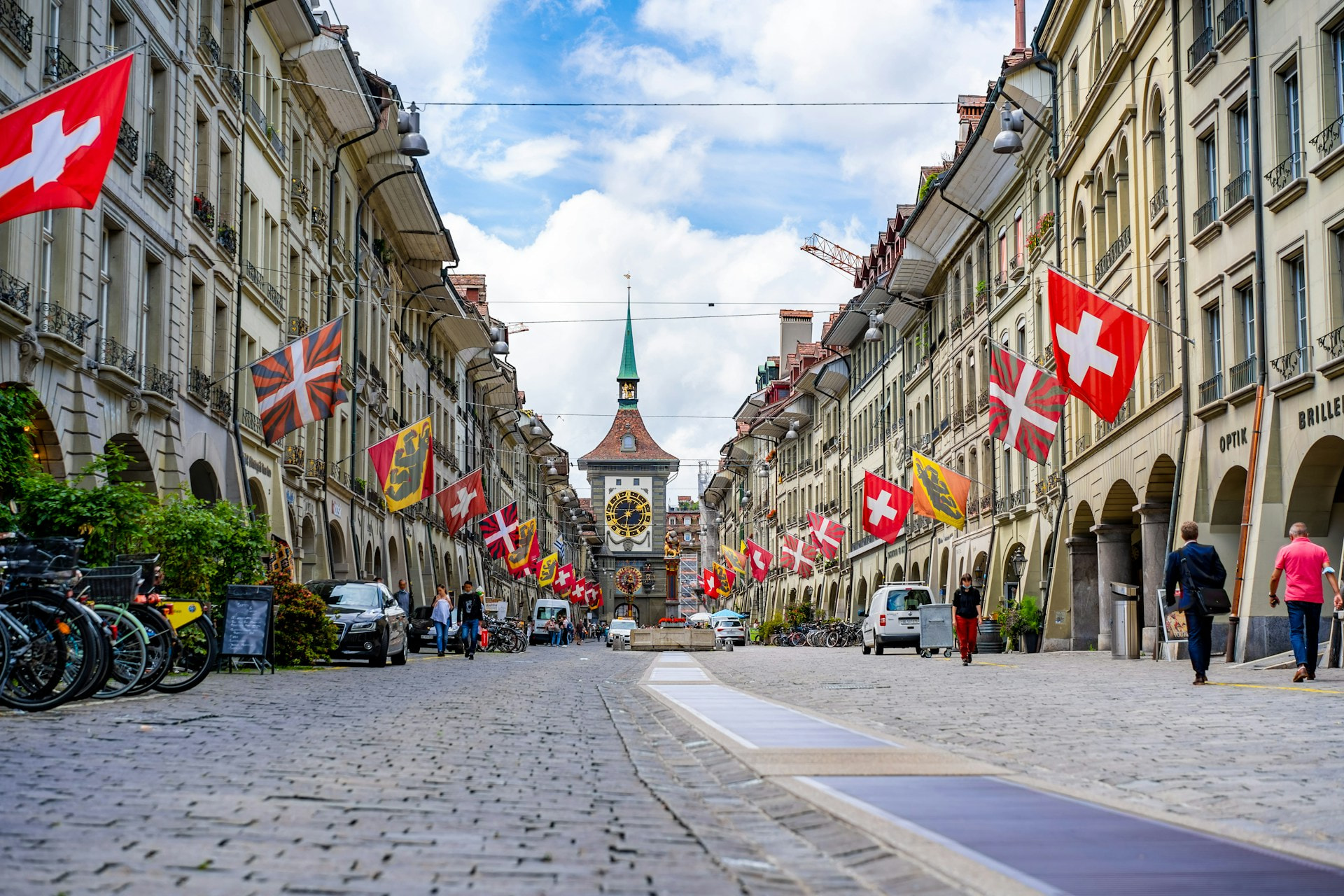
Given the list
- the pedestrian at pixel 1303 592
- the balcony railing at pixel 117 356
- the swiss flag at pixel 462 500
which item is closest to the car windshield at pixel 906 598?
the swiss flag at pixel 462 500

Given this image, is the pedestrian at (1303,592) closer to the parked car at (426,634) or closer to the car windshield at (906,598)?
the car windshield at (906,598)

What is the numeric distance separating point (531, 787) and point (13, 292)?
1506cm

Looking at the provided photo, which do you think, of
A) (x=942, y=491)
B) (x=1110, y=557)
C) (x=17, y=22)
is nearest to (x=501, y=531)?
(x=942, y=491)

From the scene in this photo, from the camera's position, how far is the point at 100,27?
76.9 ft

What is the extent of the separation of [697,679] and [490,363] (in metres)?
54.0

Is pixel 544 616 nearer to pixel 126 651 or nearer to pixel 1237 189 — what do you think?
pixel 1237 189

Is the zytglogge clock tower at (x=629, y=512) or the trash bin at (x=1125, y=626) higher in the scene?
the zytglogge clock tower at (x=629, y=512)

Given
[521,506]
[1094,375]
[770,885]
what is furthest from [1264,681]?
[521,506]

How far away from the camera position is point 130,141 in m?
25.4

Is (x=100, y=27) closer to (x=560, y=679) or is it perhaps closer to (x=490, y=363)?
(x=560, y=679)

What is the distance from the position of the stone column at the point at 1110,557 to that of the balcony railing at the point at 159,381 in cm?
1966

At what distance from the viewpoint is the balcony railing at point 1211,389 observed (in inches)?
1073

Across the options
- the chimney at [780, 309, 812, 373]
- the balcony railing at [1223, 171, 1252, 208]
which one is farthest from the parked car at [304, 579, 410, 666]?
the chimney at [780, 309, 812, 373]

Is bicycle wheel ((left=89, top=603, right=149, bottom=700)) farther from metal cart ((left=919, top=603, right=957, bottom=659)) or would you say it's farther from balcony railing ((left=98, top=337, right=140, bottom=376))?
metal cart ((left=919, top=603, right=957, bottom=659))
